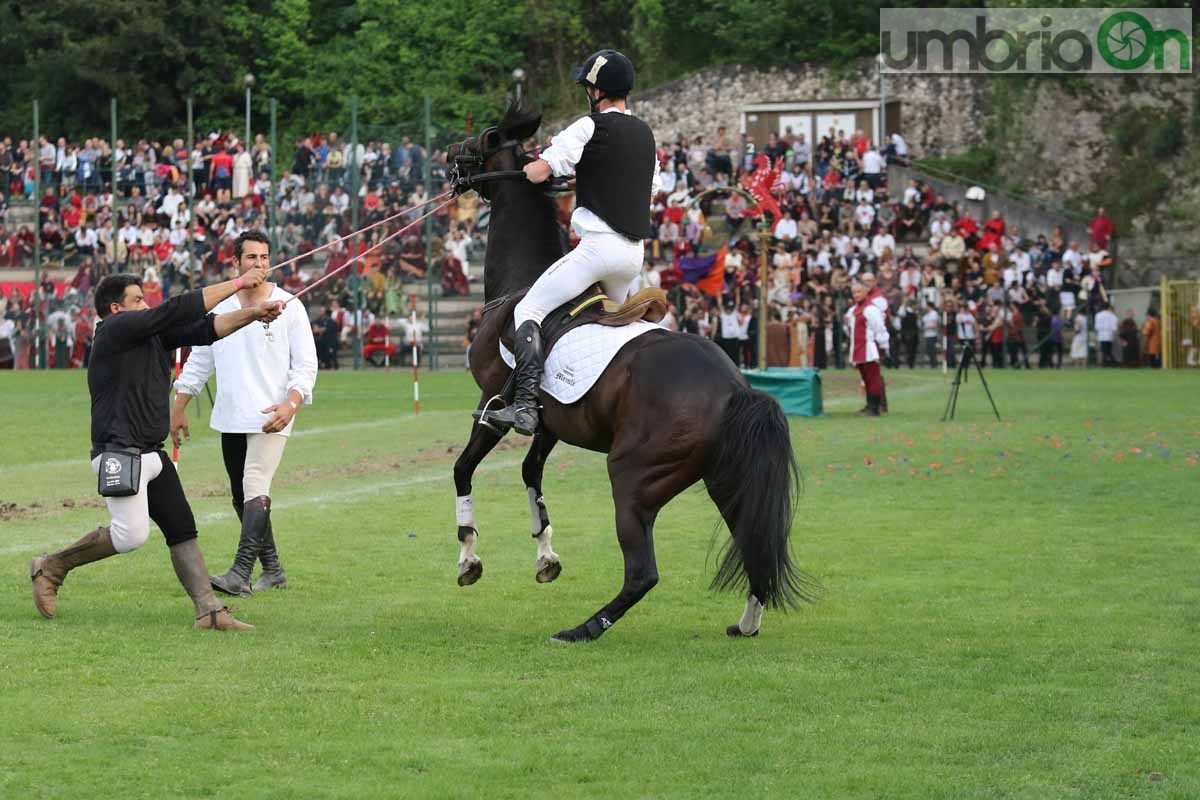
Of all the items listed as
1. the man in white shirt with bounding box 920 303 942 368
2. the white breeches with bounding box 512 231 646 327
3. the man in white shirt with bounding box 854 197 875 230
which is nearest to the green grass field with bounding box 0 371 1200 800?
the white breeches with bounding box 512 231 646 327

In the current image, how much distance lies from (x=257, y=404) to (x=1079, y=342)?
33324mm

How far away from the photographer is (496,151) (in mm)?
10453

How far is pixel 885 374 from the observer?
3788cm

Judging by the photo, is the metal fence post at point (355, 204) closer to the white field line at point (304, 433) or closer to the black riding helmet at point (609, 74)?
the white field line at point (304, 433)

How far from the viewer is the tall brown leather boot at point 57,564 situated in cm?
941

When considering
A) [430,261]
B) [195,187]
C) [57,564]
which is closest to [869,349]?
[430,261]

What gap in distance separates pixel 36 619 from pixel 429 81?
168 ft

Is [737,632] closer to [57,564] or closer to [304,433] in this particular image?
[57,564]

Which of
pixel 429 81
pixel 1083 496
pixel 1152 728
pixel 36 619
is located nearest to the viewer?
pixel 1152 728

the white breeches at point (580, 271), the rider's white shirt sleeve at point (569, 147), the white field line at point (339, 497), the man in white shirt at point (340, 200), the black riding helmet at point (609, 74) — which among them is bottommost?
the white field line at point (339, 497)

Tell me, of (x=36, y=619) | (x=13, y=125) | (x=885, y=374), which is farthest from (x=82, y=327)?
(x=36, y=619)

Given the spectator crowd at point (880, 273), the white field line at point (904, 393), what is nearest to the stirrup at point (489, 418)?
the white field line at point (904, 393)

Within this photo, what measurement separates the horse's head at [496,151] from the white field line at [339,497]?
13.8ft

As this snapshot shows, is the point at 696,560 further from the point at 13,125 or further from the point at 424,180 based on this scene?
the point at 13,125
